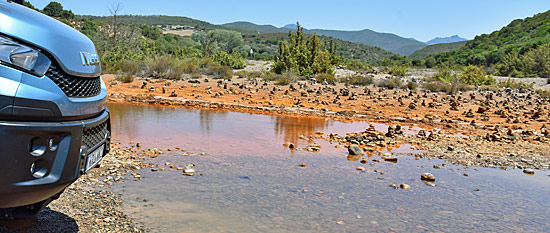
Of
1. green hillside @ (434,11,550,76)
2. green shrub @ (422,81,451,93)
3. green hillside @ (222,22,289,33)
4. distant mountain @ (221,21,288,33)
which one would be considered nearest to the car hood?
→ green shrub @ (422,81,451,93)

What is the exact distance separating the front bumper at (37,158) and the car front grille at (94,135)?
3cm

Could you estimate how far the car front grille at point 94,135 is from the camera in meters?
2.67

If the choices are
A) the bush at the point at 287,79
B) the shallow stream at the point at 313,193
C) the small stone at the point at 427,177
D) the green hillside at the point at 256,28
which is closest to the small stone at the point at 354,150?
the shallow stream at the point at 313,193

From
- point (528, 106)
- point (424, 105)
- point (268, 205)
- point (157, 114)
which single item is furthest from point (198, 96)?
point (528, 106)

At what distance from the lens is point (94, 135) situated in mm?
2852

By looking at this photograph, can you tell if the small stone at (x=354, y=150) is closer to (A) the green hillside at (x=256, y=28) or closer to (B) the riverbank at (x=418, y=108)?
(B) the riverbank at (x=418, y=108)

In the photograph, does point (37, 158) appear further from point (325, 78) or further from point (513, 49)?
point (513, 49)

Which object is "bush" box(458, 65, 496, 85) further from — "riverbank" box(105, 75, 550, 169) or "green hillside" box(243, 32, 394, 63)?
"green hillside" box(243, 32, 394, 63)

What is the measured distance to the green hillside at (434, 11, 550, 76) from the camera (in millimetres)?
32625

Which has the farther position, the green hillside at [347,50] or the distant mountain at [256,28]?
the distant mountain at [256,28]

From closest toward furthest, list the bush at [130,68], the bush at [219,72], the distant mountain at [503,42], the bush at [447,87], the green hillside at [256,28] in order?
the bush at [447,87], the bush at [130,68], the bush at [219,72], the distant mountain at [503,42], the green hillside at [256,28]

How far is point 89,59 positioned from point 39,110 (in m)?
0.77

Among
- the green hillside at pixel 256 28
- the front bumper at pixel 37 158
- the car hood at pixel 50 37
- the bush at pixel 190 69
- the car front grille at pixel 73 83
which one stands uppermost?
the green hillside at pixel 256 28

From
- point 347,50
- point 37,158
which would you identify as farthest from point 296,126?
point 347,50
